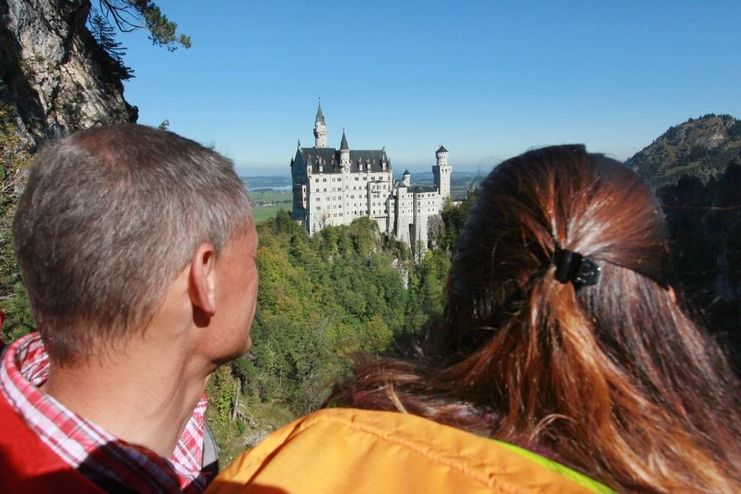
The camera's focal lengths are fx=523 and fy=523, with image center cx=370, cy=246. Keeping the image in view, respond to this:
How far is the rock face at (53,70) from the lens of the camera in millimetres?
8062

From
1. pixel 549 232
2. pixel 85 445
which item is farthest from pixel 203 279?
pixel 549 232

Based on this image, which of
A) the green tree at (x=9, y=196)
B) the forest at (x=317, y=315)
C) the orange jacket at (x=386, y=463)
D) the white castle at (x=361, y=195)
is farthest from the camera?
the white castle at (x=361, y=195)

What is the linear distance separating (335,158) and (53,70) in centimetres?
4685

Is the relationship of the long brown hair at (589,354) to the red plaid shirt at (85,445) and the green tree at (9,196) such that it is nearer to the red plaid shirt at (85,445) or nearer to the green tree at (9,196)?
the red plaid shirt at (85,445)

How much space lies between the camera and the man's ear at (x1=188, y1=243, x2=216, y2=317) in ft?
4.56

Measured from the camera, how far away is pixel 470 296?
137 cm

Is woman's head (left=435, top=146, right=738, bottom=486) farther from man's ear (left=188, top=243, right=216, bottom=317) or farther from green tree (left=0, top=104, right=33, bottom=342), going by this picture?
green tree (left=0, top=104, right=33, bottom=342)

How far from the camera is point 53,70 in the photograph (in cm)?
893

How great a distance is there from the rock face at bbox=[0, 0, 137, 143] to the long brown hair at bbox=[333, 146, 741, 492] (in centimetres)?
803

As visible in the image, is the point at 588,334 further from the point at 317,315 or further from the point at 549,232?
the point at 317,315

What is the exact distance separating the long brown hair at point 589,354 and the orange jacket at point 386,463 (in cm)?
18

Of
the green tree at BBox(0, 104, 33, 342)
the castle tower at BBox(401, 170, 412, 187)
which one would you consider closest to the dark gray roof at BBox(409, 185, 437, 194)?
the castle tower at BBox(401, 170, 412, 187)

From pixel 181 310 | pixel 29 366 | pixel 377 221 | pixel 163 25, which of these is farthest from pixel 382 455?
pixel 377 221

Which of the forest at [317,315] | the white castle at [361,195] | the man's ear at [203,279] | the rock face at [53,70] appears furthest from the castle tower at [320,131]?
the man's ear at [203,279]
